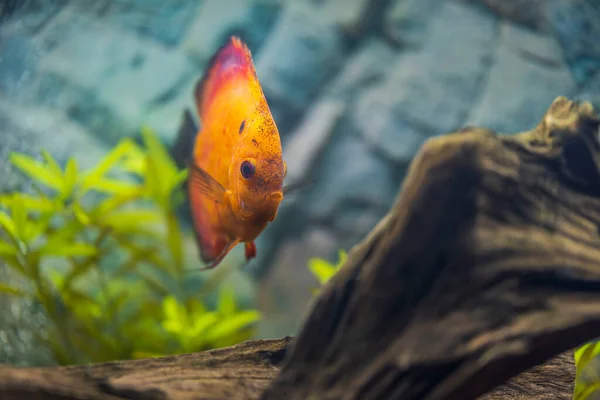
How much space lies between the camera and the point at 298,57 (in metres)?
4.05

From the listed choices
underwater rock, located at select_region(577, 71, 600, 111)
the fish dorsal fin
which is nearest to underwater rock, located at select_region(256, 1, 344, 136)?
underwater rock, located at select_region(577, 71, 600, 111)

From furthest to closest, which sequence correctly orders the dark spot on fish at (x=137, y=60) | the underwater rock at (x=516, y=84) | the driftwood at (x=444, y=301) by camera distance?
the dark spot on fish at (x=137, y=60)
the underwater rock at (x=516, y=84)
the driftwood at (x=444, y=301)

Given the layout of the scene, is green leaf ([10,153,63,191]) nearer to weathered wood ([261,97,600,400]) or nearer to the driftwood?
the driftwood

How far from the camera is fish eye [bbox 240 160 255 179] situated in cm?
99

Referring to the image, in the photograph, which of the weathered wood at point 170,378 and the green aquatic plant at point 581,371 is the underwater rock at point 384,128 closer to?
the green aquatic plant at point 581,371

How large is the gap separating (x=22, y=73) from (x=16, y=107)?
1.20 feet

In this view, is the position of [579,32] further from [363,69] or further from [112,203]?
[112,203]

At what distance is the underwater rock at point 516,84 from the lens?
116 inches

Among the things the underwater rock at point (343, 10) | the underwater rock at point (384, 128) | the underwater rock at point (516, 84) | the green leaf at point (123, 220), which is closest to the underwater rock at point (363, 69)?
the underwater rock at point (384, 128)

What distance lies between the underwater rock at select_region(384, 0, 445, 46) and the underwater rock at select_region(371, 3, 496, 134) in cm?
7

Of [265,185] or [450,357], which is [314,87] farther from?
[450,357]

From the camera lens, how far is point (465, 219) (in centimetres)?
76

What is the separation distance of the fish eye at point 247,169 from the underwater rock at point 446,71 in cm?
313

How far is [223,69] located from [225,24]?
2869 mm
